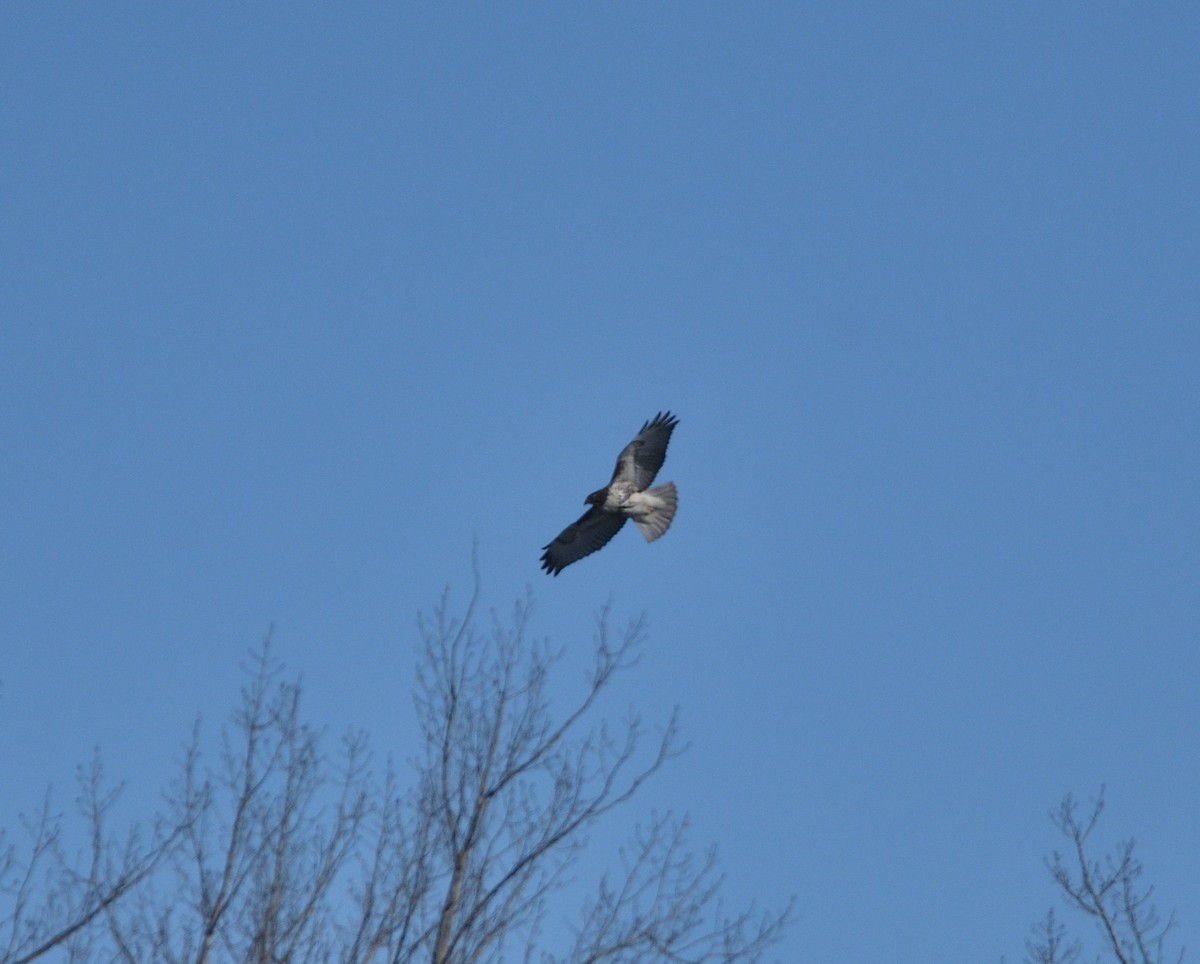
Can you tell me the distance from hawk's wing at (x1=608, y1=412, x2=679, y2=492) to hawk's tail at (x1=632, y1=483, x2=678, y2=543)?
10 centimetres

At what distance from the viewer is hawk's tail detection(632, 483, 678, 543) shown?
1532 centimetres

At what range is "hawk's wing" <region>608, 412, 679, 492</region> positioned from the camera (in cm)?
1517

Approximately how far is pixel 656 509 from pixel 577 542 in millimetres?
905

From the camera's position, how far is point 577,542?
1582cm

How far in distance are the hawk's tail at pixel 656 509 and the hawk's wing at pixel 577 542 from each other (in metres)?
0.38

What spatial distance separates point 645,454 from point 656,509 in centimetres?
51

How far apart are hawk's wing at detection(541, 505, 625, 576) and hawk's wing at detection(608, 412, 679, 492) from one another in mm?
569

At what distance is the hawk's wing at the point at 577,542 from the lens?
15.7 meters

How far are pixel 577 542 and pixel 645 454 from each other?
1.16 metres

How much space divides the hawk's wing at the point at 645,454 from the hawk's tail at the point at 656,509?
96 millimetres

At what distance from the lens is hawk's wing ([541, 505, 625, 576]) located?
15.7 m

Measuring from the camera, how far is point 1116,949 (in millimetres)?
10219

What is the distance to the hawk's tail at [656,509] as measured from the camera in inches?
603

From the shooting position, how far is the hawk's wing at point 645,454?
1517 centimetres
